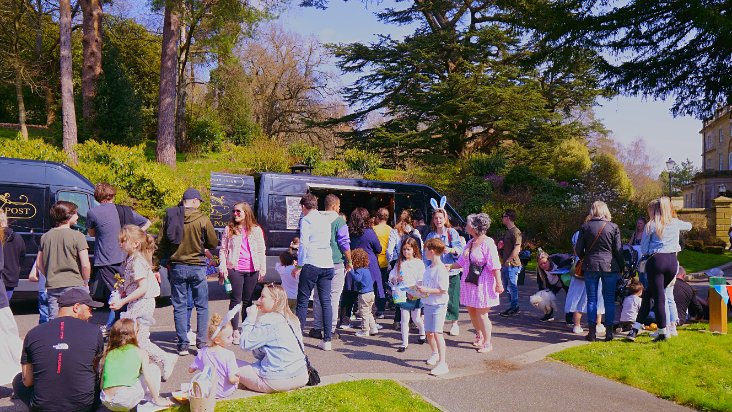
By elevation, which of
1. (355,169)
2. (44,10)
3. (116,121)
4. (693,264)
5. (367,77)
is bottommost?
(693,264)

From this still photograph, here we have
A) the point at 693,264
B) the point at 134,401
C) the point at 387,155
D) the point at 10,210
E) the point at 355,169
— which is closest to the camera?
the point at 134,401

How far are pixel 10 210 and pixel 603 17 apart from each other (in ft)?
40.9

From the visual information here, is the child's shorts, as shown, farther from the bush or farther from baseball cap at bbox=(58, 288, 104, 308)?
the bush

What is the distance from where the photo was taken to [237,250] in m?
7.70

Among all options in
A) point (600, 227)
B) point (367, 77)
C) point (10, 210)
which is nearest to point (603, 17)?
point (600, 227)

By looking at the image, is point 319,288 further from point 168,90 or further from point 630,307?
point 168,90

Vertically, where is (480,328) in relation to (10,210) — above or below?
below

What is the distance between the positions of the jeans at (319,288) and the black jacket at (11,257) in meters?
3.36

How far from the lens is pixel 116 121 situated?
23.0 m

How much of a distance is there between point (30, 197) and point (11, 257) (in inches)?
123

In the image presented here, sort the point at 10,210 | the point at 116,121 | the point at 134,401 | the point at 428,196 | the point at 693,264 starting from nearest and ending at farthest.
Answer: the point at 134,401 → the point at 10,210 → the point at 428,196 → the point at 693,264 → the point at 116,121

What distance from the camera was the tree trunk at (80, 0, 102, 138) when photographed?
2261cm

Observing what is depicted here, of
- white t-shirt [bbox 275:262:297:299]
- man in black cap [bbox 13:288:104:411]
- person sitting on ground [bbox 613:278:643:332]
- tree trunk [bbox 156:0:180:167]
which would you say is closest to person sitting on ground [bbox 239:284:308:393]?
man in black cap [bbox 13:288:104:411]

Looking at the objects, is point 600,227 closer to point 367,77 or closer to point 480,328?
point 480,328
